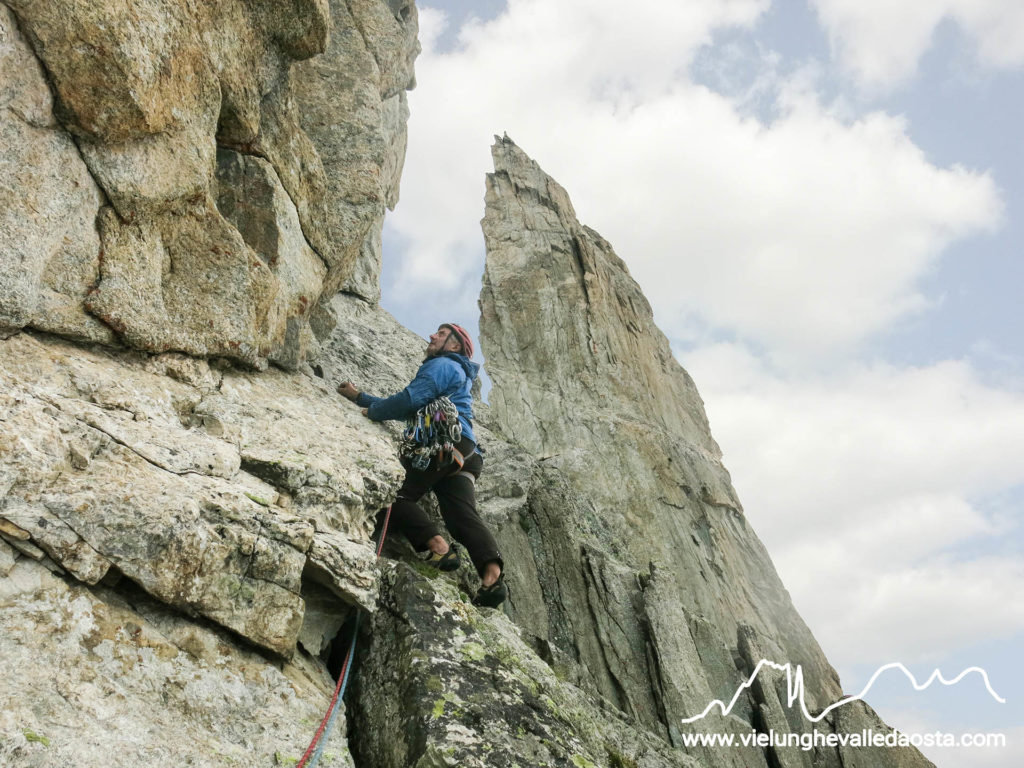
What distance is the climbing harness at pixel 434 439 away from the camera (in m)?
9.72

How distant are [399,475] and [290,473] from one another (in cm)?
163

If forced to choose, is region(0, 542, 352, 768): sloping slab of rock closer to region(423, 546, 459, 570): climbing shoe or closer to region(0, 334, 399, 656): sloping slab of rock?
region(0, 334, 399, 656): sloping slab of rock

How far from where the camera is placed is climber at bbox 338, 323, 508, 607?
941 cm

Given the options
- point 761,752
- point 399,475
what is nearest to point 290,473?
point 399,475

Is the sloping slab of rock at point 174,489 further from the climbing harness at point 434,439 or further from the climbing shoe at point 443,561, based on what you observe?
the climbing shoe at point 443,561

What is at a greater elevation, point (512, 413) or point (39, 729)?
point (512, 413)

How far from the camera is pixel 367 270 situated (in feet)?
54.3

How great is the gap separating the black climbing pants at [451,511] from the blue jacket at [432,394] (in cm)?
54

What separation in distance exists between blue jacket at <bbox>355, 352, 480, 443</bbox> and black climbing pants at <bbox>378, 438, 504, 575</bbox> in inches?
21.4

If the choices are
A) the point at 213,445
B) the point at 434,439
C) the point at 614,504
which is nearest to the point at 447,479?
the point at 434,439

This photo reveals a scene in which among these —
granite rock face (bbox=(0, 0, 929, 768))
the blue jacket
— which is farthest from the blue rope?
the blue jacket

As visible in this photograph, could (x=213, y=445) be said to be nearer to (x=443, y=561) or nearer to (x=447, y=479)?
(x=443, y=561)

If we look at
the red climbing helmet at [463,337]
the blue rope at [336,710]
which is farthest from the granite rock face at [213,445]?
the red climbing helmet at [463,337]

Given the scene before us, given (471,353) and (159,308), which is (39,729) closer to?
(159,308)
